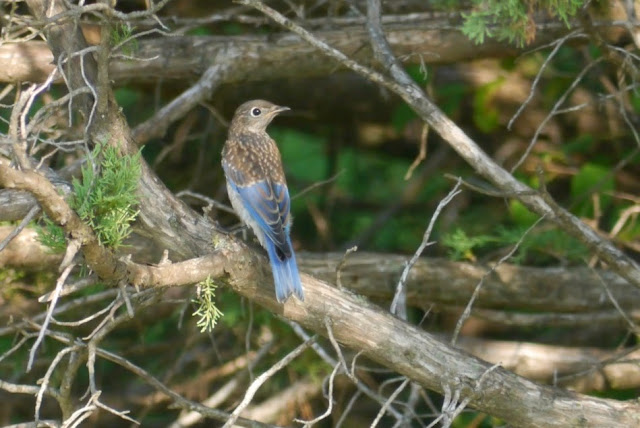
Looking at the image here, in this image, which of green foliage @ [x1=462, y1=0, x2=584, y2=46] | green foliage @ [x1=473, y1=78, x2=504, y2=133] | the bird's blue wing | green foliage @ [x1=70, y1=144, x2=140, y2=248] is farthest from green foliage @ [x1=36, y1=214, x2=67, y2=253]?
green foliage @ [x1=473, y1=78, x2=504, y2=133]

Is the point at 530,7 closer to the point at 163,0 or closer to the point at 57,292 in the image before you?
the point at 163,0

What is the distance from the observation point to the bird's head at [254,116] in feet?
18.4

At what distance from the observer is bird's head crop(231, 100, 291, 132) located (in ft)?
18.4

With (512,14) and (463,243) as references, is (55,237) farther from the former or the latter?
(463,243)

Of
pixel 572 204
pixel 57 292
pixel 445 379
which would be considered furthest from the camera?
pixel 572 204

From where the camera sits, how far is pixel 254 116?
18.5 feet

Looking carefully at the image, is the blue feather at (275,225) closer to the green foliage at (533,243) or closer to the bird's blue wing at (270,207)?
the bird's blue wing at (270,207)

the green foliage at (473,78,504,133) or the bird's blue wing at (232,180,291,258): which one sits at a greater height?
the bird's blue wing at (232,180,291,258)

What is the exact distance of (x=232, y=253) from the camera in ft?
12.1

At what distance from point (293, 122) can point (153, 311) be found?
2.07 metres

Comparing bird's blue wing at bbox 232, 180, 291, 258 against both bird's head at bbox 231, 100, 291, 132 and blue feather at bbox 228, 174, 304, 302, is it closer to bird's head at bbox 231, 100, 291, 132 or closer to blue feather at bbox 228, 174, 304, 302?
blue feather at bbox 228, 174, 304, 302

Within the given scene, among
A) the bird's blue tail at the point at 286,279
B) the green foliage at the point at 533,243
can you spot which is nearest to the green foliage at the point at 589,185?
the green foliage at the point at 533,243

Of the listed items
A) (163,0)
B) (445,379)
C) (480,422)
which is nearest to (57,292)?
(163,0)

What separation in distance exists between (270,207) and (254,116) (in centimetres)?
105
